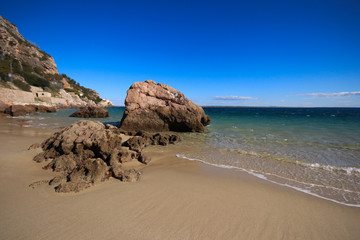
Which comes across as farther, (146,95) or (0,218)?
(146,95)

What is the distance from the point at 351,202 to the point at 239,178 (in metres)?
2.12

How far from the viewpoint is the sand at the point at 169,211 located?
2.30 metres

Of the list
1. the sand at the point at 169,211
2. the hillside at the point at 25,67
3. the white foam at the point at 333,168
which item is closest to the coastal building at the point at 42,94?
the hillside at the point at 25,67

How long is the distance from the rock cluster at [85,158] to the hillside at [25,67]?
4195 cm

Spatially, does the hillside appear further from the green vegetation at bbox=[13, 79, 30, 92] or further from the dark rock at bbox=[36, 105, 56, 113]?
the dark rock at bbox=[36, 105, 56, 113]

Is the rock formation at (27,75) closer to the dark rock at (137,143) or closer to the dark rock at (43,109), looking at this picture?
the dark rock at (43,109)

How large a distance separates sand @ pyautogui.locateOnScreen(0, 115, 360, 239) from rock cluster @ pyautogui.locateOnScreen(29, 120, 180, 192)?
207mm

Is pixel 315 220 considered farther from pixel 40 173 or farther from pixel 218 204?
pixel 40 173

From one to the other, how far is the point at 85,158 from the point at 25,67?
6462cm

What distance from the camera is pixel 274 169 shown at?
203 inches

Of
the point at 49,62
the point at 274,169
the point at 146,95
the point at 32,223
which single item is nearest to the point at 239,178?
the point at 274,169

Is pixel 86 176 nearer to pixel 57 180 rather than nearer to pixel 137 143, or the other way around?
pixel 57 180

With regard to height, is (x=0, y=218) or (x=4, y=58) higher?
(x=4, y=58)

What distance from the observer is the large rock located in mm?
12719
